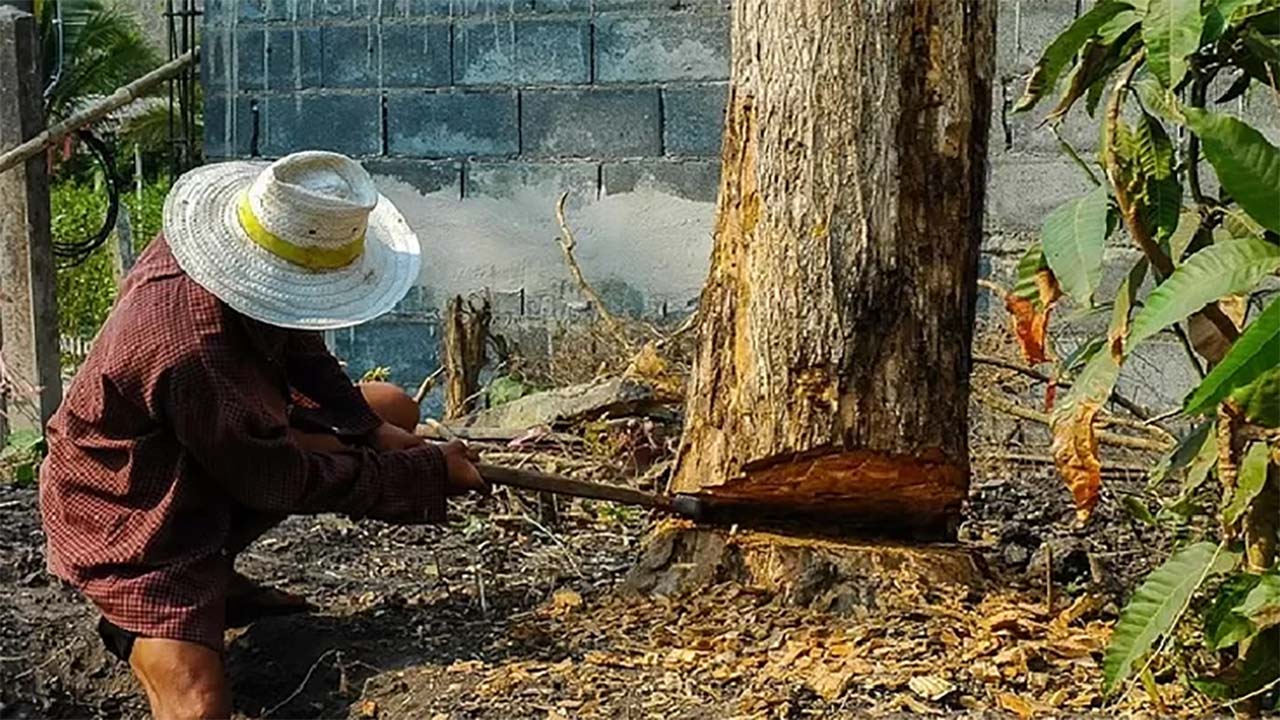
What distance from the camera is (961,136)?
3.44 metres

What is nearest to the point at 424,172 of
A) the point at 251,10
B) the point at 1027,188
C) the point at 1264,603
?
the point at 251,10

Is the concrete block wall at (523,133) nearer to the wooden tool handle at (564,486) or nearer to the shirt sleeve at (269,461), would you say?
the wooden tool handle at (564,486)

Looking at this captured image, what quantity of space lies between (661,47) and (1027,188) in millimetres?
1331

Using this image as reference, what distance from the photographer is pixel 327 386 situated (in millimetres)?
3822

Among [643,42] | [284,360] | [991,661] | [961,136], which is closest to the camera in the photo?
[991,661]

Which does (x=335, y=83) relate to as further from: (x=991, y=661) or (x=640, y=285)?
(x=991, y=661)

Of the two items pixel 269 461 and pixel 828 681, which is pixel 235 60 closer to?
pixel 269 461

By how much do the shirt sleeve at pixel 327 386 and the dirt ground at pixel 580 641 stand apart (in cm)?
41

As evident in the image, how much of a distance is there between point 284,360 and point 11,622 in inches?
33.7

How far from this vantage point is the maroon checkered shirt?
326 cm

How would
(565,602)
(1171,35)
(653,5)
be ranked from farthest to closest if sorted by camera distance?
(653,5) < (565,602) < (1171,35)

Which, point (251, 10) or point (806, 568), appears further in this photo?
point (251, 10)

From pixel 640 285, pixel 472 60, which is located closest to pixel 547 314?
pixel 640 285

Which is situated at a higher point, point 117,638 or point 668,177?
point 668,177
